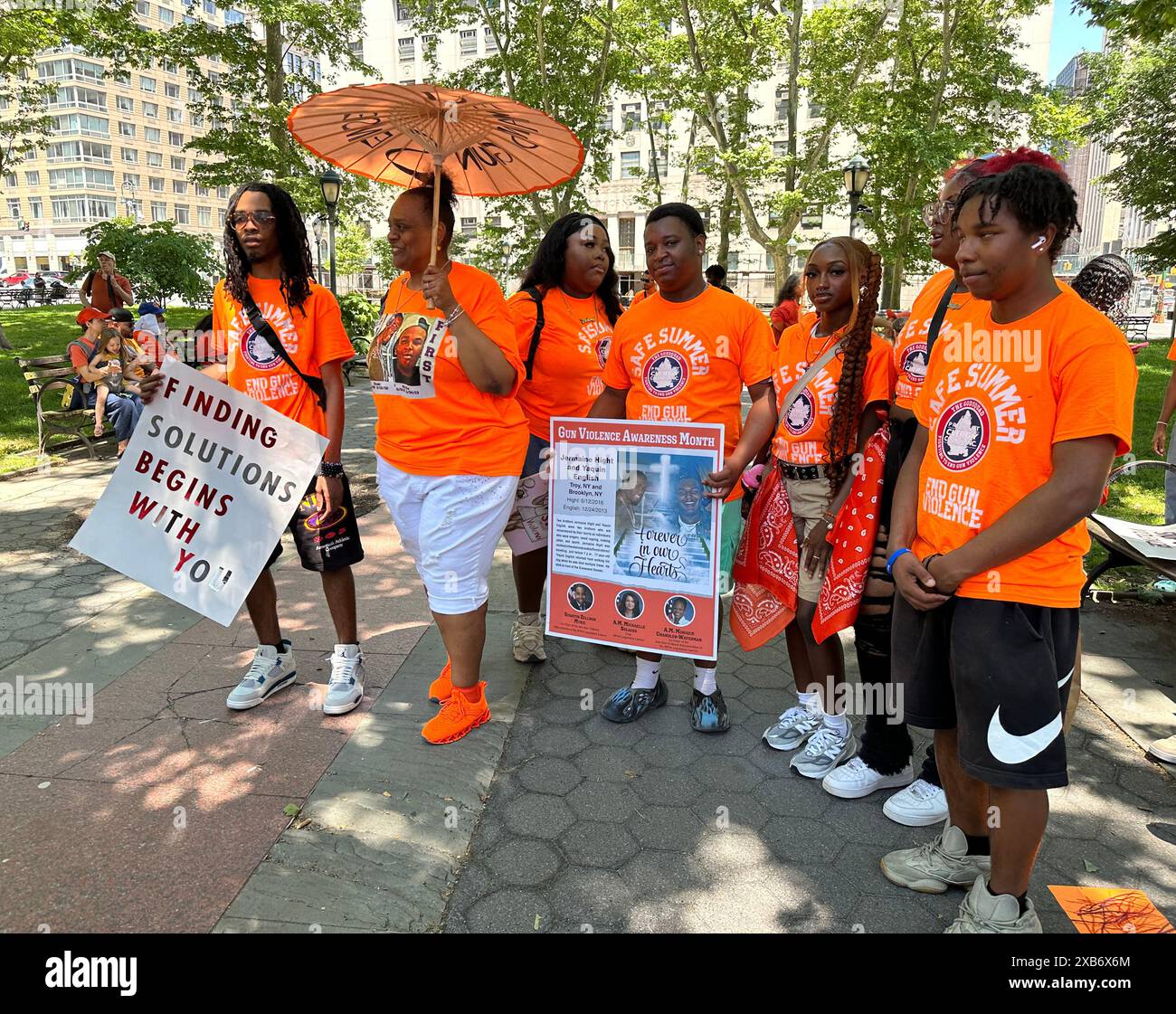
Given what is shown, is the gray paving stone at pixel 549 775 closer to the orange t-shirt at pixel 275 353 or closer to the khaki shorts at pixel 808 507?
the khaki shorts at pixel 808 507

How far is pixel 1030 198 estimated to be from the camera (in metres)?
1.85

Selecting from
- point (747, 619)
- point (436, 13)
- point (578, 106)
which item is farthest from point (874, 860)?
point (436, 13)

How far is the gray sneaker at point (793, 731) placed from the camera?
3.22m

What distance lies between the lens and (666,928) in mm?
2254

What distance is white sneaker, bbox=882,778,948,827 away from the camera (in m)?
2.72

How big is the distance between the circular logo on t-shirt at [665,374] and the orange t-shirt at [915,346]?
778mm

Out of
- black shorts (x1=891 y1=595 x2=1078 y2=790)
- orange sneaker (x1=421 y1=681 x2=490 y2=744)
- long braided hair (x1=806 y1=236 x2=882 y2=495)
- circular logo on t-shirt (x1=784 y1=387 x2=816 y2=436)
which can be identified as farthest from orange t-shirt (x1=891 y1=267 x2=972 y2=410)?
orange sneaker (x1=421 y1=681 x2=490 y2=744)

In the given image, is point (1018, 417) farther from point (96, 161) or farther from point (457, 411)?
point (96, 161)

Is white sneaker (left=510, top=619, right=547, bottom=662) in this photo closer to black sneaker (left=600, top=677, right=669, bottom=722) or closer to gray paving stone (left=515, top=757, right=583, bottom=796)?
black sneaker (left=600, top=677, right=669, bottom=722)

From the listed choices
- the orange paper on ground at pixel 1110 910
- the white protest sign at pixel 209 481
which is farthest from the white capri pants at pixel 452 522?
the orange paper on ground at pixel 1110 910

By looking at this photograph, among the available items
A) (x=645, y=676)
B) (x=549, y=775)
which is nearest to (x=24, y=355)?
(x=645, y=676)

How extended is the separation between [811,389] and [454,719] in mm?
1927

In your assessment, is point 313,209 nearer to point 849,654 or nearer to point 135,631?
point 135,631
